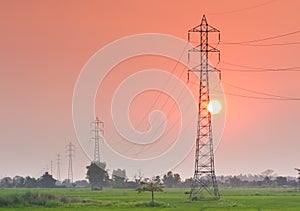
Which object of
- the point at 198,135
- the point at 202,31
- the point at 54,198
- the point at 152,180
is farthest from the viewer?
the point at 152,180

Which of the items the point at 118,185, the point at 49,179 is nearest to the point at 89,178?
the point at 118,185

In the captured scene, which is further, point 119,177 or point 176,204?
point 119,177

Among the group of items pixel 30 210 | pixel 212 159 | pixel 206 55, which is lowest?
pixel 30 210

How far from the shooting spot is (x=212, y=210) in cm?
4875

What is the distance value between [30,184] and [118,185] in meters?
31.0

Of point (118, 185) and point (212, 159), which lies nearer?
point (212, 159)

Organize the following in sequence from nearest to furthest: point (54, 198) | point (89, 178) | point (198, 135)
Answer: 1. point (198, 135)
2. point (54, 198)
3. point (89, 178)

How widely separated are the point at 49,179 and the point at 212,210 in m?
152

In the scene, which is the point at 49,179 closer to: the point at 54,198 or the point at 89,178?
the point at 89,178

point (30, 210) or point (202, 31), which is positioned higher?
point (202, 31)

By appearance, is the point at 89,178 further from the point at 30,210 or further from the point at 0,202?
the point at 30,210

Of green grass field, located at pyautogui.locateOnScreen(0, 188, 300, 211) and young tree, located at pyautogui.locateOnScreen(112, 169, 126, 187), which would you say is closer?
green grass field, located at pyautogui.locateOnScreen(0, 188, 300, 211)

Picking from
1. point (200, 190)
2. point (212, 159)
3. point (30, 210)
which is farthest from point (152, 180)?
point (30, 210)

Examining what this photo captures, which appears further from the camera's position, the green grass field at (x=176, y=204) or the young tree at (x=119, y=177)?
the young tree at (x=119, y=177)
